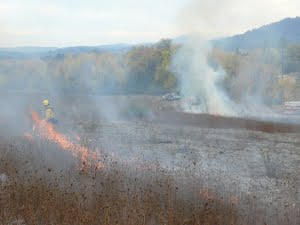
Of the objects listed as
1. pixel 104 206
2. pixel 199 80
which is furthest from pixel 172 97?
pixel 104 206

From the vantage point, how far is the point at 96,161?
1355 centimetres

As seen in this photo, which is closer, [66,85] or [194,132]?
[194,132]

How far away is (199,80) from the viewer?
156 feet

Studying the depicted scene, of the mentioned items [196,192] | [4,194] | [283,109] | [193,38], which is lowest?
[283,109]

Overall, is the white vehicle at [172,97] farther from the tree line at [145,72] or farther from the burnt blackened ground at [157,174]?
the burnt blackened ground at [157,174]

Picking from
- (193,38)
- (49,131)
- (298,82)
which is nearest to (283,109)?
(193,38)

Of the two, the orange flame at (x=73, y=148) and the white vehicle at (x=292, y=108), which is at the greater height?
the orange flame at (x=73, y=148)

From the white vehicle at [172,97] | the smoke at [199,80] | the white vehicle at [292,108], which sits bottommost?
the white vehicle at [292,108]

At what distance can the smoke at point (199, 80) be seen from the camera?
4231 centimetres

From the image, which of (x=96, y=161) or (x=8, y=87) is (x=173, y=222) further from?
(x=8, y=87)

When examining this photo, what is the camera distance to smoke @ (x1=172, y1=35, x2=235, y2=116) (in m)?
42.3

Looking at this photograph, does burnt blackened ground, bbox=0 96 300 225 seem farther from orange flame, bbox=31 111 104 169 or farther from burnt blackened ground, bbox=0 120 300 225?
orange flame, bbox=31 111 104 169

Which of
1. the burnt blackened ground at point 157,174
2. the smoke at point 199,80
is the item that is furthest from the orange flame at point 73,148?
the smoke at point 199,80

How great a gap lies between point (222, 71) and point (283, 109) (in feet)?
36.1
